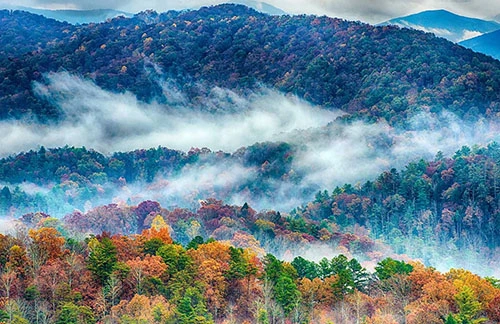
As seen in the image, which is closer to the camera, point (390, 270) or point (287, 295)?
point (287, 295)

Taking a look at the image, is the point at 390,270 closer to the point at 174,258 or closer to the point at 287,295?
the point at 287,295

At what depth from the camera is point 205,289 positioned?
2616 inches

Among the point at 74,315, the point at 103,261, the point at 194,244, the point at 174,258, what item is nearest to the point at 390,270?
the point at 174,258

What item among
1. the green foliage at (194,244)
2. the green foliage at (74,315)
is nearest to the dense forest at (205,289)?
the green foliage at (74,315)

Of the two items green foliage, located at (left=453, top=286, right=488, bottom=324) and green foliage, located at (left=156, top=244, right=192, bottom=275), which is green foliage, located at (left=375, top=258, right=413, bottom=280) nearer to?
green foliage, located at (left=453, top=286, right=488, bottom=324)

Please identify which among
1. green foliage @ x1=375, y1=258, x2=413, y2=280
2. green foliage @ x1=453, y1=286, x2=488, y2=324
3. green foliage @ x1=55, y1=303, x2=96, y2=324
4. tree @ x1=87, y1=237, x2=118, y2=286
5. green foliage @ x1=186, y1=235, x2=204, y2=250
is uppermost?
green foliage @ x1=186, y1=235, x2=204, y2=250

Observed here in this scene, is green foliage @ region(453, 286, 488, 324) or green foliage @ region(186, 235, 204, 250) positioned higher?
green foliage @ region(186, 235, 204, 250)

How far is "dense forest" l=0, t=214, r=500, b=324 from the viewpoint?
61.2m

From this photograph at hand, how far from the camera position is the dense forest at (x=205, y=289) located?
6122cm

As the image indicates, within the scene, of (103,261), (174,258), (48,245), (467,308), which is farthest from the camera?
(174,258)

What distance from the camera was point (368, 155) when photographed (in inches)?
7229

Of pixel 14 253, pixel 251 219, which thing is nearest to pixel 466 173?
pixel 251 219

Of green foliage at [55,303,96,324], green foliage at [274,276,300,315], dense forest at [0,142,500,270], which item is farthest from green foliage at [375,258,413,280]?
dense forest at [0,142,500,270]

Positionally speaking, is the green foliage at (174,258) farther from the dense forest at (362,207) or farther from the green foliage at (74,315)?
the dense forest at (362,207)
